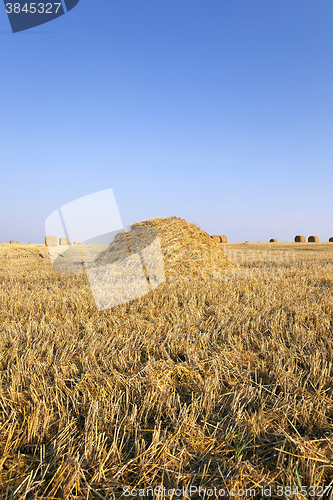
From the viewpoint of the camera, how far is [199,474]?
1223 mm

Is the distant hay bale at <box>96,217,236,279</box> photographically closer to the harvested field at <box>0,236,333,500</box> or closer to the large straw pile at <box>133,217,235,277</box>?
the large straw pile at <box>133,217,235,277</box>

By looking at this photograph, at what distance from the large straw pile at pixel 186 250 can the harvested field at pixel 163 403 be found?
3677 mm

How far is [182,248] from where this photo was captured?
741cm

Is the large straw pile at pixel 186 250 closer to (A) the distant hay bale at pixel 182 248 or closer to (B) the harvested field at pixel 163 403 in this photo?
(A) the distant hay bale at pixel 182 248

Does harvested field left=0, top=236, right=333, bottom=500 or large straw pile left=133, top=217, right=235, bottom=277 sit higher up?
large straw pile left=133, top=217, right=235, bottom=277

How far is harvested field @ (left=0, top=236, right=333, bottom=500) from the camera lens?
4.07 ft

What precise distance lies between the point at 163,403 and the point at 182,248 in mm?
5829

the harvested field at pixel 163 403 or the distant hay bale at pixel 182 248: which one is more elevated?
the distant hay bale at pixel 182 248

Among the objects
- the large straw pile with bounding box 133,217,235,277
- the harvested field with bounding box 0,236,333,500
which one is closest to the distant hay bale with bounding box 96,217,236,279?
the large straw pile with bounding box 133,217,235,277

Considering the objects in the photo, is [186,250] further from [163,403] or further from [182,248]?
[163,403]

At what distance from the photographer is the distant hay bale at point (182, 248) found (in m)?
7.00

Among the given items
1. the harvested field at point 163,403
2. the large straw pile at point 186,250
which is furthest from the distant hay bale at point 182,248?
the harvested field at point 163,403

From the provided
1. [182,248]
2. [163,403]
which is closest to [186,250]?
[182,248]

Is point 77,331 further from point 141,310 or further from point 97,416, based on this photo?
point 97,416
